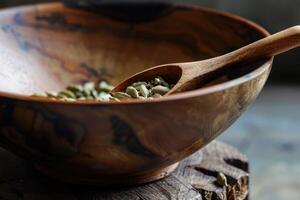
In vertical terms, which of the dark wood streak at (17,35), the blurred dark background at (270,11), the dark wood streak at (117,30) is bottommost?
the dark wood streak at (17,35)

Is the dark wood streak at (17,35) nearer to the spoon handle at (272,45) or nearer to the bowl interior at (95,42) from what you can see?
the bowl interior at (95,42)

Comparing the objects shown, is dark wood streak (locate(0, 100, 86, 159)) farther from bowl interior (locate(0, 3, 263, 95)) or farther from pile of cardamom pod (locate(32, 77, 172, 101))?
bowl interior (locate(0, 3, 263, 95))

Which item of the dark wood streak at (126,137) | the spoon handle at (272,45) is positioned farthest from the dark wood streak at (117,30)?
the dark wood streak at (126,137)

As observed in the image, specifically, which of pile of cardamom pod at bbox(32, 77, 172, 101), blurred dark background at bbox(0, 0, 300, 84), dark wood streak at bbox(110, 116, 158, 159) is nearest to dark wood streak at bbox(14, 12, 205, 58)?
pile of cardamom pod at bbox(32, 77, 172, 101)

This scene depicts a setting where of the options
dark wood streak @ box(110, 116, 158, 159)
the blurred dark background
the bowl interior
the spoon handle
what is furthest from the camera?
the blurred dark background

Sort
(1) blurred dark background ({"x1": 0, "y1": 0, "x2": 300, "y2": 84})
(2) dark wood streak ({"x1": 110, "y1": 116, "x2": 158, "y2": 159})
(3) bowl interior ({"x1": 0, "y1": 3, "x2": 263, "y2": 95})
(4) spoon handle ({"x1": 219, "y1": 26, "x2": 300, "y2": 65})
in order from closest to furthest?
(2) dark wood streak ({"x1": 110, "y1": 116, "x2": 158, "y2": 159}) < (4) spoon handle ({"x1": 219, "y1": 26, "x2": 300, "y2": 65}) < (3) bowl interior ({"x1": 0, "y1": 3, "x2": 263, "y2": 95}) < (1) blurred dark background ({"x1": 0, "y1": 0, "x2": 300, "y2": 84})

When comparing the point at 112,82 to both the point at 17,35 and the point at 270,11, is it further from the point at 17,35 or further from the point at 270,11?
the point at 270,11

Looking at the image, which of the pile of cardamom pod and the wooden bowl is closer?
the wooden bowl
